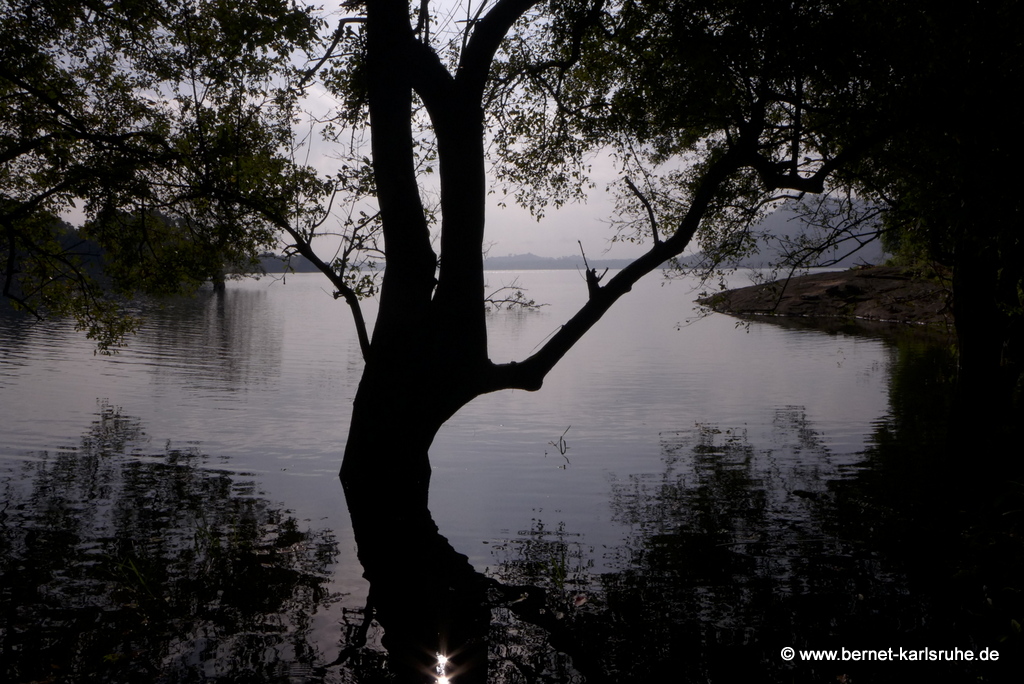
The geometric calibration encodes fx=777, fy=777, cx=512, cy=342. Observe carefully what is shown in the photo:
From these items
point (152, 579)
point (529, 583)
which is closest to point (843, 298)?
point (529, 583)

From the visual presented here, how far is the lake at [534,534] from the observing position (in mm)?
8234

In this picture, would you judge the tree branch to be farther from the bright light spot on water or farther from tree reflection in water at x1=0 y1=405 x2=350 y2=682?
the bright light spot on water

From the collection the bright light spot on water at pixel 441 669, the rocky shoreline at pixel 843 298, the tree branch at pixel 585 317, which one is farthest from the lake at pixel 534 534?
the rocky shoreline at pixel 843 298

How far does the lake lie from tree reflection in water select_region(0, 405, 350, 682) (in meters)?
0.04

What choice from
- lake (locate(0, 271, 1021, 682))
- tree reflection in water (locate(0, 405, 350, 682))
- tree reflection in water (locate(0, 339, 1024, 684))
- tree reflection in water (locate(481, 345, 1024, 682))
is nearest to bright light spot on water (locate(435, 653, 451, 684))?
tree reflection in water (locate(0, 339, 1024, 684))

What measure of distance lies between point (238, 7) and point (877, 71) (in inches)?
407

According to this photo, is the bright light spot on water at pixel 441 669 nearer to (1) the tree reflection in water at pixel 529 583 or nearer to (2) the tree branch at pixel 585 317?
(1) the tree reflection in water at pixel 529 583

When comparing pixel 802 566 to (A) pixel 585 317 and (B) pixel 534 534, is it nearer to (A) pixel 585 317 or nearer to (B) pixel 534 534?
(B) pixel 534 534

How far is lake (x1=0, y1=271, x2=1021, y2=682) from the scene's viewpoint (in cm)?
823

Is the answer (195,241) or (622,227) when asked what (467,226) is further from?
(195,241)

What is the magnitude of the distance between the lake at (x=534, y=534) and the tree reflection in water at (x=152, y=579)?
0.04 m

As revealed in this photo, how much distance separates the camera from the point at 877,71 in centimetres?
1131

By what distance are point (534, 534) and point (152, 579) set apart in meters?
5.76

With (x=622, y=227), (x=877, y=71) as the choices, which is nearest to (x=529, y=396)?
(x=622, y=227)
